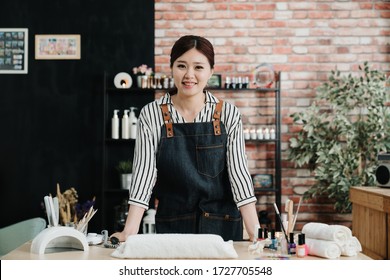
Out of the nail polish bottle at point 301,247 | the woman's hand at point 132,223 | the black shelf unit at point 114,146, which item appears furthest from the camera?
the black shelf unit at point 114,146

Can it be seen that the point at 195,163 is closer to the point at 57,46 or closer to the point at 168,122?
the point at 168,122

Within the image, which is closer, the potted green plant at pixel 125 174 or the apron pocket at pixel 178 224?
the apron pocket at pixel 178 224

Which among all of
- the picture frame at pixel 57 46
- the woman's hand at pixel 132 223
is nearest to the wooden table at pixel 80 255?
the woman's hand at pixel 132 223

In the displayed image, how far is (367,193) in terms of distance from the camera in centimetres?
348

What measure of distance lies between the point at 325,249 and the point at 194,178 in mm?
720

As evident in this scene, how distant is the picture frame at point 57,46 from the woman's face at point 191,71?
3.34 meters

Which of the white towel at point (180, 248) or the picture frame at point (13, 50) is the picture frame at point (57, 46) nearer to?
the picture frame at point (13, 50)

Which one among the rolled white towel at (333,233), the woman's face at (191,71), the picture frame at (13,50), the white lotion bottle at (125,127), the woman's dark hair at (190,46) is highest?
the picture frame at (13,50)

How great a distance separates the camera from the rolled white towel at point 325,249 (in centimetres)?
158

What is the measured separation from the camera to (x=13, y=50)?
203 inches

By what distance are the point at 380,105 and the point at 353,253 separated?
320cm

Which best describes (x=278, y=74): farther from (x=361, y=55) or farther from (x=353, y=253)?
(x=353, y=253)

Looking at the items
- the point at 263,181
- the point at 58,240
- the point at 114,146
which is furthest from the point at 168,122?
the point at 114,146

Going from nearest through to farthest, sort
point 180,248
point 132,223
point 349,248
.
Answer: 1. point 180,248
2. point 349,248
3. point 132,223
